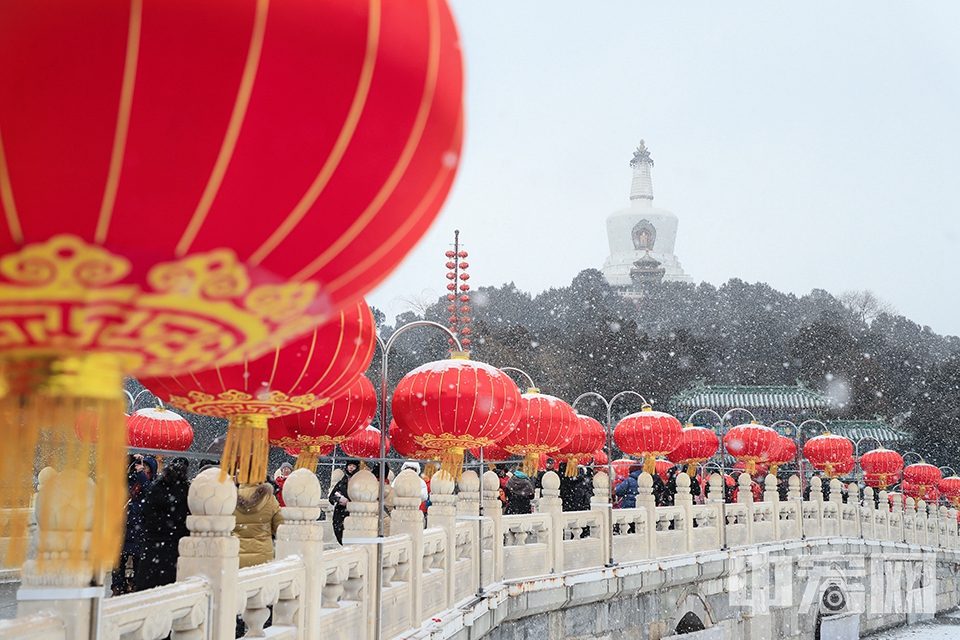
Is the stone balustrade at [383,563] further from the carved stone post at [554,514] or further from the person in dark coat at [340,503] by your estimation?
the person in dark coat at [340,503]

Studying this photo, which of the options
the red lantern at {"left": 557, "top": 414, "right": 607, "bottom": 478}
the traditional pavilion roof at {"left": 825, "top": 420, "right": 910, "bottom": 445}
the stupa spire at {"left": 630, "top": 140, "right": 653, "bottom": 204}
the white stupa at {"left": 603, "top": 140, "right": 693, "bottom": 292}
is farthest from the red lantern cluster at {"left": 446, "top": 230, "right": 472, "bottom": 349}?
the stupa spire at {"left": 630, "top": 140, "right": 653, "bottom": 204}

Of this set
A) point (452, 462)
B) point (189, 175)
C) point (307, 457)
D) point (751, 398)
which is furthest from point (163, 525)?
point (751, 398)

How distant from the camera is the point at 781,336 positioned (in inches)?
1490

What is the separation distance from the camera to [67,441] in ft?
6.79

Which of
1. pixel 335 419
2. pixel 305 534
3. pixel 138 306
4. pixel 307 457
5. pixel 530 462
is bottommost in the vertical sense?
pixel 305 534

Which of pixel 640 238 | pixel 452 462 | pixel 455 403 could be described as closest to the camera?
pixel 455 403

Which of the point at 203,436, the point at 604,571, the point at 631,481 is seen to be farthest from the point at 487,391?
the point at 203,436

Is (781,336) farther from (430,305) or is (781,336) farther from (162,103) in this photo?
(162,103)

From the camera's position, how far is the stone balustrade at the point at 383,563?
3.11m

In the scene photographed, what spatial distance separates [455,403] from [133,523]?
2.37 meters

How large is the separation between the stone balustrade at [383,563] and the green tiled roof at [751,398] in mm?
14003

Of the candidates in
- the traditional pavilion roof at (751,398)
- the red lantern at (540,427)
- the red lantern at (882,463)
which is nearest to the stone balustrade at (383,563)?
the red lantern at (540,427)

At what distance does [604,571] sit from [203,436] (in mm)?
16368

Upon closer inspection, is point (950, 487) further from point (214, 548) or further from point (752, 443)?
point (214, 548)
